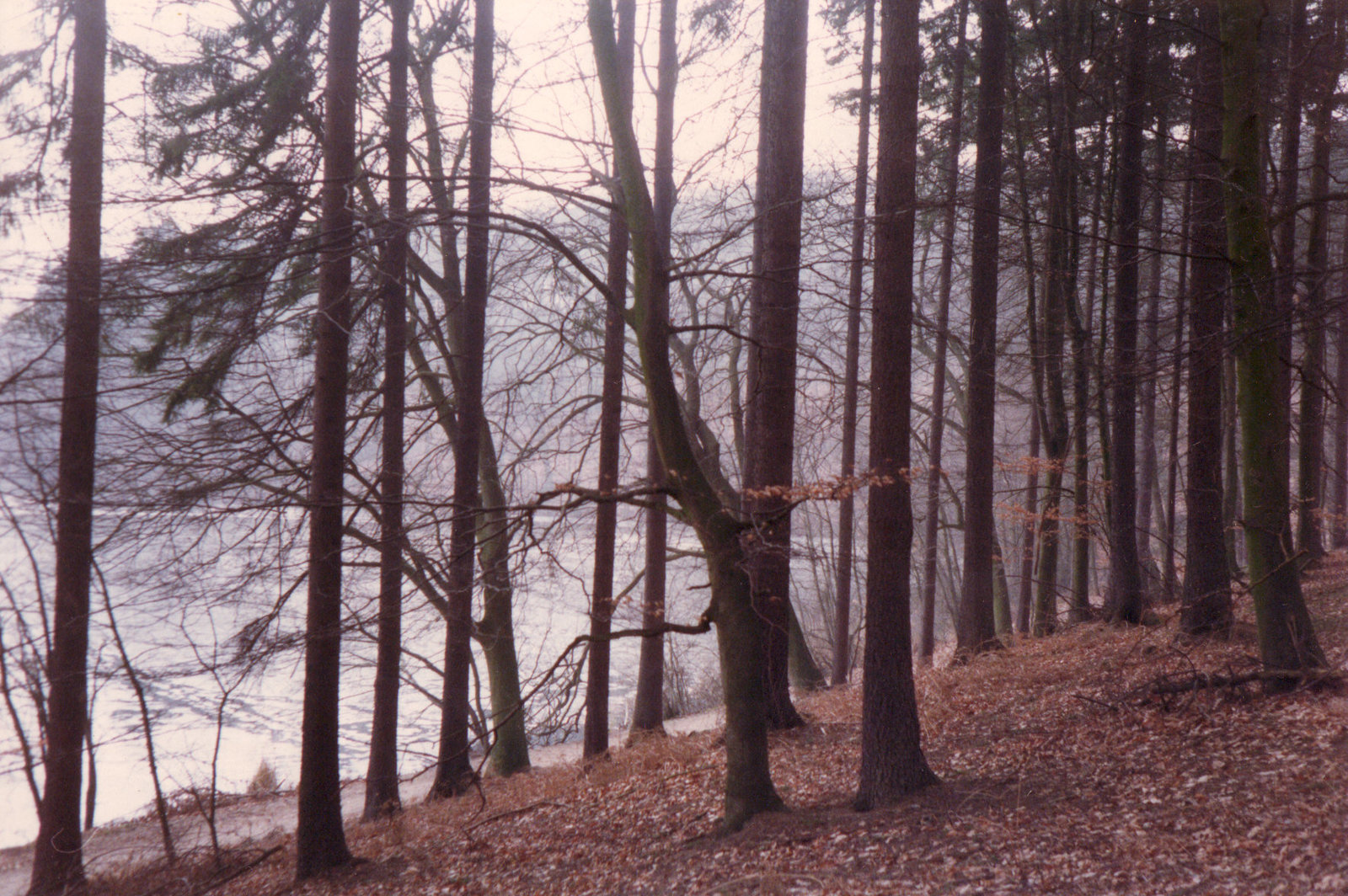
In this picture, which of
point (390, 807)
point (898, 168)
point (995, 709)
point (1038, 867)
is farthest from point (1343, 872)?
point (390, 807)

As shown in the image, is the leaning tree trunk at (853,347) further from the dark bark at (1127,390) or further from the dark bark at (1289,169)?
the dark bark at (1289,169)

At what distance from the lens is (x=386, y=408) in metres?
9.66

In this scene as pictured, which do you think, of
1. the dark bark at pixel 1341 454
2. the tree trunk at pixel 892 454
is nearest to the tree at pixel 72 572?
the tree trunk at pixel 892 454

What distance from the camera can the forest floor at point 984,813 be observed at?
16.3 feet

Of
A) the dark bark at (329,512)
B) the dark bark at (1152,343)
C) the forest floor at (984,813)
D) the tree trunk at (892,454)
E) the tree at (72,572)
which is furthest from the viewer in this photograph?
the tree at (72,572)

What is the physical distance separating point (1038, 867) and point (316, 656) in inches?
240

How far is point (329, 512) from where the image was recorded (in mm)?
7723

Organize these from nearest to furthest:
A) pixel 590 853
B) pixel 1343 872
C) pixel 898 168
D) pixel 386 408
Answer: pixel 1343 872 < pixel 898 168 < pixel 590 853 < pixel 386 408

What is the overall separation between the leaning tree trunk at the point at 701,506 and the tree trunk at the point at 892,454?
84cm

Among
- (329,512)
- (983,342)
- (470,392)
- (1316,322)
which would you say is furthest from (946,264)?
(329,512)

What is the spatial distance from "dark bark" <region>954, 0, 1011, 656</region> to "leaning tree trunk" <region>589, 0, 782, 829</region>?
200 inches

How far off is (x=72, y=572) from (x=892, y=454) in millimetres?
7972

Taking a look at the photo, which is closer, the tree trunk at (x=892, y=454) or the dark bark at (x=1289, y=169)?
the tree trunk at (x=892, y=454)

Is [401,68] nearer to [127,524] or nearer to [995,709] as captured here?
[127,524]
